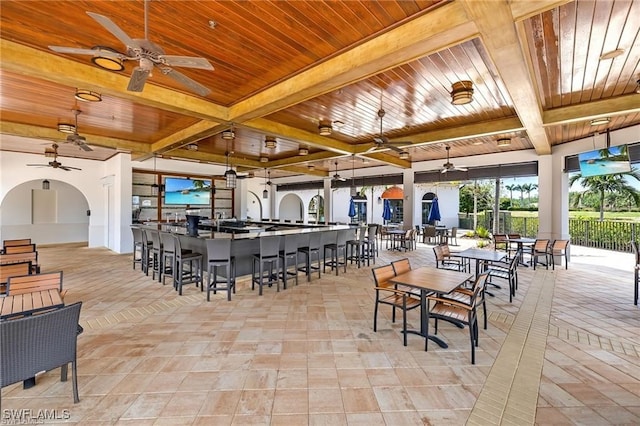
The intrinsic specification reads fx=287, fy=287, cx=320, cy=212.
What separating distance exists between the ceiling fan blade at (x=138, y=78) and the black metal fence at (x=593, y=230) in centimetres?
1248

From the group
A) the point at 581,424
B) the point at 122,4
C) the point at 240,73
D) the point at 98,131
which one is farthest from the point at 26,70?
the point at 581,424

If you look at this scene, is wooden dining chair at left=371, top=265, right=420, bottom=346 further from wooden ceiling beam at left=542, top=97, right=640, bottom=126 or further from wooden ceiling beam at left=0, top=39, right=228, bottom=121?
wooden ceiling beam at left=542, top=97, right=640, bottom=126

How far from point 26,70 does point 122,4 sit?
5.50ft

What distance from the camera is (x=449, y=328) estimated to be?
3416 millimetres

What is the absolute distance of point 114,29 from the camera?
1.98 m

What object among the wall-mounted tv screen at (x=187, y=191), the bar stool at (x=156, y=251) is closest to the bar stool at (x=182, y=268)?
the bar stool at (x=156, y=251)

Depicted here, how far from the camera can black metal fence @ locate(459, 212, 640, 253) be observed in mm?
8862

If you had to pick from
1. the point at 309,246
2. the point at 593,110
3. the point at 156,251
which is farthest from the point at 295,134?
the point at 593,110

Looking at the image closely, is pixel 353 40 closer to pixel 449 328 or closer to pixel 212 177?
pixel 449 328

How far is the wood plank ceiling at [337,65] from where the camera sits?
2.42 meters

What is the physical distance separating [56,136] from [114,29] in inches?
231

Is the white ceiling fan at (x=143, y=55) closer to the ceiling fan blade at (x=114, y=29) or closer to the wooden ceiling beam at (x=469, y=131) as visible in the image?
the ceiling fan blade at (x=114, y=29)

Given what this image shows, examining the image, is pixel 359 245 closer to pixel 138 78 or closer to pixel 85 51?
pixel 138 78

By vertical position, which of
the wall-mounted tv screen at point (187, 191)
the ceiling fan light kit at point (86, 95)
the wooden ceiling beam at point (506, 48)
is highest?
the ceiling fan light kit at point (86, 95)
